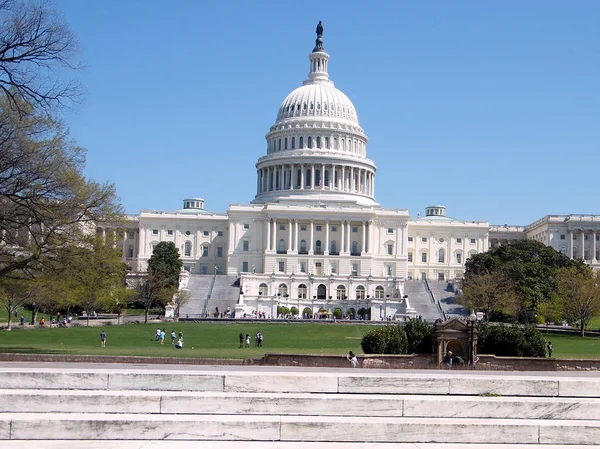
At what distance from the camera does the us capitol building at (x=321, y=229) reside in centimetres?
12788

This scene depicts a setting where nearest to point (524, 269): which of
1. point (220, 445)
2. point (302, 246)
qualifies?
point (302, 246)

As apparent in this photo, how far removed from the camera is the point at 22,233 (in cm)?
3650

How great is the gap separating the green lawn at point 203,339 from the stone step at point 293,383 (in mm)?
26488

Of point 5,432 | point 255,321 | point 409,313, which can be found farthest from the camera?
point 409,313

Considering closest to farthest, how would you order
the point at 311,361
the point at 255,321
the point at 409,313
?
the point at 311,361, the point at 255,321, the point at 409,313

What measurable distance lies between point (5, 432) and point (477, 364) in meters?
24.2

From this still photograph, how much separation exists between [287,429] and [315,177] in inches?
4998

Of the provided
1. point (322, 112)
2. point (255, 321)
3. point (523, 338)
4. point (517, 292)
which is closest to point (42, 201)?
point (523, 338)

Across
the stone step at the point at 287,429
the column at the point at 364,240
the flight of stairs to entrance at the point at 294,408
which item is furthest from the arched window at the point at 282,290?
the stone step at the point at 287,429

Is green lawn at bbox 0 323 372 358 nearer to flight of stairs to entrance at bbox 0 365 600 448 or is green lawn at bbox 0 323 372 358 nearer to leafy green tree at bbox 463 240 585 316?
leafy green tree at bbox 463 240 585 316

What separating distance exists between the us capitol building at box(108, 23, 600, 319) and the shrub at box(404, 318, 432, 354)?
73.7 m

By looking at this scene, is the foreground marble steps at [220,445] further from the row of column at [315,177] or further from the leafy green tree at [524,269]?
the row of column at [315,177]

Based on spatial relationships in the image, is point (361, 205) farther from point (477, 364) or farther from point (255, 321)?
point (477, 364)

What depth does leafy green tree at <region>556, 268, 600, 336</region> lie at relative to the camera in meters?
73.5
